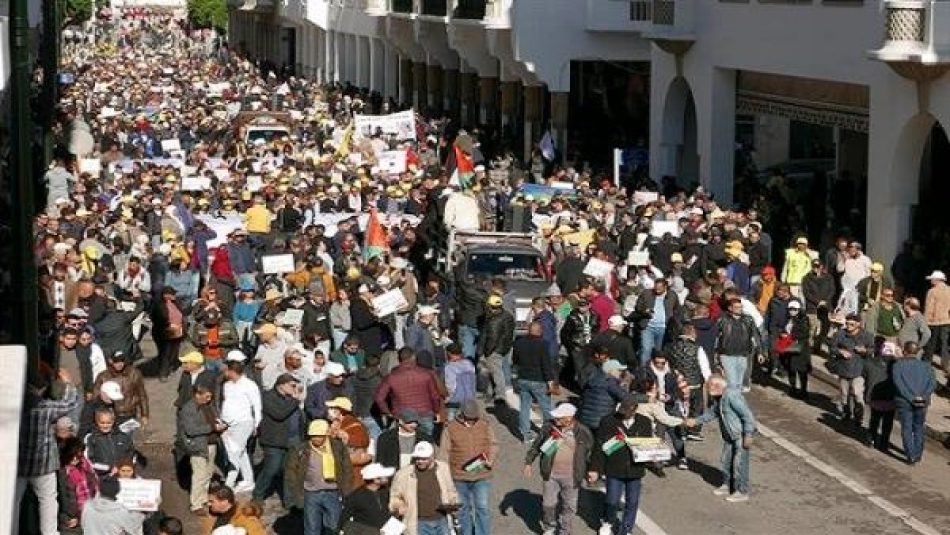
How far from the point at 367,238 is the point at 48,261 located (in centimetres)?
558

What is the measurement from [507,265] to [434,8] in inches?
1172

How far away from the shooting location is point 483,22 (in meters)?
48.2

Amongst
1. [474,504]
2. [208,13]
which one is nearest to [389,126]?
[474,504]

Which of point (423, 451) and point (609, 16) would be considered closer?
point (423, 451)

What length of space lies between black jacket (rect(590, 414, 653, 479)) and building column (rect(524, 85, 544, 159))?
32.2 meters

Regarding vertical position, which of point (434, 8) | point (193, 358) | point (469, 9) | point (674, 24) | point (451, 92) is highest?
point (434, 8)

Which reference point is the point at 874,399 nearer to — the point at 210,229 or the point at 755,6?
the point at 210,229

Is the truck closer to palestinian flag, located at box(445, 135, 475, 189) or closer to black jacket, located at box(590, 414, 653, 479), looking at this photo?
black jacket, located at box(590, 414, 653, 479)

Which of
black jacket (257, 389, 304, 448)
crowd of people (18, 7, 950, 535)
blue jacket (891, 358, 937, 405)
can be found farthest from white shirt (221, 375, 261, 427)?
blue jacket (891, 358, 937, 405)

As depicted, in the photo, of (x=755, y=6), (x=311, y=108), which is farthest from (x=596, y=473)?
(x=311, y=108)

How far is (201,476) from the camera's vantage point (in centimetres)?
1820

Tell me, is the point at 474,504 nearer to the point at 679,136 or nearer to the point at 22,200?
the point at 22,200

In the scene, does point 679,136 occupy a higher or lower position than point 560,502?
higher

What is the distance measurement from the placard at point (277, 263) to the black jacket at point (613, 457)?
383 inches
